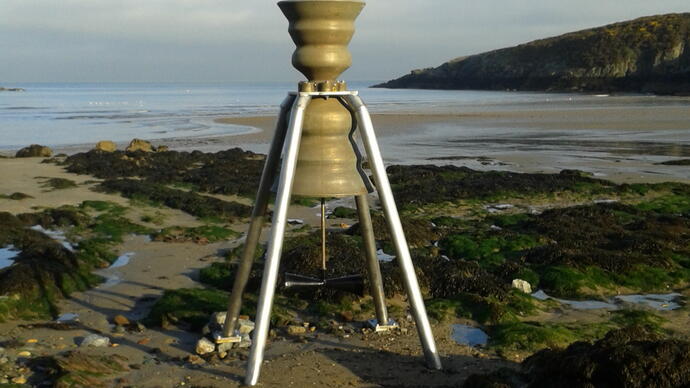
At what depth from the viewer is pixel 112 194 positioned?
1820 centimetres

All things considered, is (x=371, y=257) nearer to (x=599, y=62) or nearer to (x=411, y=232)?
(x=411, y=232)

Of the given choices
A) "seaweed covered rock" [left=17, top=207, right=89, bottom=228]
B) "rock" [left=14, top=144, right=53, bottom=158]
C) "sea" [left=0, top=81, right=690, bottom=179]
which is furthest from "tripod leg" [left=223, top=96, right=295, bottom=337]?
"rock" [left=14, top=144, right=53, bottom=158]

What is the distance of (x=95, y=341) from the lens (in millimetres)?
7355

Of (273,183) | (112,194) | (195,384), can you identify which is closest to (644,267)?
(273,183)

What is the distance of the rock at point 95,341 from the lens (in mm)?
7332

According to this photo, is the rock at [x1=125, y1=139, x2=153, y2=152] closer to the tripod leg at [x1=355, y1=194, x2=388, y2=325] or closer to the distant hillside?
the tripod leg at [x1=355, y1=194, x2=388, y2=325]

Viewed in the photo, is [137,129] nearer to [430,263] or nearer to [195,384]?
[430,263]

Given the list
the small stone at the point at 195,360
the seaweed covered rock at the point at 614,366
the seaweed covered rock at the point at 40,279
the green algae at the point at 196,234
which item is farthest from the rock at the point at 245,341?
the green algae at the point at 196,234

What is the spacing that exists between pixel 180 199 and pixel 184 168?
7426 mm

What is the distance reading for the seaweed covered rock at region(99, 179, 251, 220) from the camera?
50.9 ft

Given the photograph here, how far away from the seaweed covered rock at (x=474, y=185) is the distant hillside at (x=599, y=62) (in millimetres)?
69422

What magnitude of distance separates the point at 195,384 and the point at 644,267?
6.76m

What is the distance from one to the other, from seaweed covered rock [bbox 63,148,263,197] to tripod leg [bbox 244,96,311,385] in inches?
495

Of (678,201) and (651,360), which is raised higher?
(651,360)
